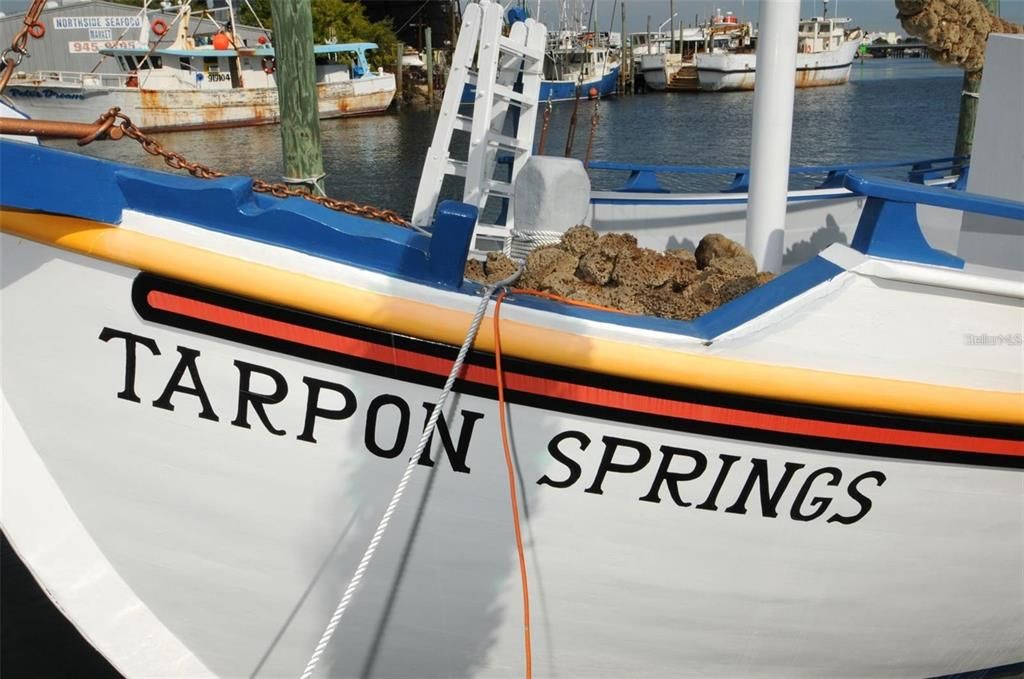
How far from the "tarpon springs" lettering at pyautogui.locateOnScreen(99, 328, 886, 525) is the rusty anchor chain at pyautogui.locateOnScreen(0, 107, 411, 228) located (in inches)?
23.1

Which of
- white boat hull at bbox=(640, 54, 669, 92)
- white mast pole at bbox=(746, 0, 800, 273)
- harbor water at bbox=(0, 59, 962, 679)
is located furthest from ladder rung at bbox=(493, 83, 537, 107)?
white boat hull at bbox=(640, 54, 669, 92)

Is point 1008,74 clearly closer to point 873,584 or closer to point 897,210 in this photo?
point 897,210

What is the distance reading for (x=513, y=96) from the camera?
4.87 metres

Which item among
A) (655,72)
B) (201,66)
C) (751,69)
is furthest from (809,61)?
(201,66)

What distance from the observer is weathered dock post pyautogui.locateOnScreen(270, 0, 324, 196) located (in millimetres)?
6219

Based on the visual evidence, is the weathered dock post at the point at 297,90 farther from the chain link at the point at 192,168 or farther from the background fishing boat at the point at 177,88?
the background fishing boat at the point at 177,88

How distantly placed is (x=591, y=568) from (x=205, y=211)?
1631mm

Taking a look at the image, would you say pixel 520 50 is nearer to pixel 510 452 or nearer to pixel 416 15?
pixel 510 452

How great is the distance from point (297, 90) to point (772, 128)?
393cm

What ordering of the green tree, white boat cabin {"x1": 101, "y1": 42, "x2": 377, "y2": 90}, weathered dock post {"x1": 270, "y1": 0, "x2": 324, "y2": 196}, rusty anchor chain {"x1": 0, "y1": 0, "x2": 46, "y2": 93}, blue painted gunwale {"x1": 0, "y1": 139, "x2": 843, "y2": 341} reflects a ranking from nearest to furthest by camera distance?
1. blue painted gunwale {"x1": 0, "y1": 139, "x2": 843, "y2": 341}
2. rusty anchor chain {"x1": 0, "y1": 0, "x2": 46, "y2": 93}
3. weathered dock post {"x1": 270, "y1": 0, "x2": 324, "y2": 196}
4. white boat cabin {"x1": 101, "y1": 42, "x2": 377, "y2": 90}
5. the green tree

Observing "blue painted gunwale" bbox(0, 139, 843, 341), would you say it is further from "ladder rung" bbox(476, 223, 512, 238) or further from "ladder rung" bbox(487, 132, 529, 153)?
"ladder rung" bbox(476, 223, 512, 238)

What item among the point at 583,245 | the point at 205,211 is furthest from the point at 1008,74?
the point at 205,211

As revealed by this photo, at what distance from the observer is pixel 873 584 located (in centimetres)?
313

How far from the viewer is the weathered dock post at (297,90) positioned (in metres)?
6.22
